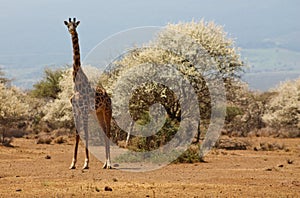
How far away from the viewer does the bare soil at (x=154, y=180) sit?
12.0 meters

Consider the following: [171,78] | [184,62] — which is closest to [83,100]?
[171,78]

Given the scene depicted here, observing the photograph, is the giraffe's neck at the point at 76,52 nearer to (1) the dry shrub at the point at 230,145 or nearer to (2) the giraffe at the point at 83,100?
(2) the giraffe at the point at 83,100

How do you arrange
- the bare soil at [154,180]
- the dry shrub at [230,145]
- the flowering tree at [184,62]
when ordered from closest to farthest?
1. the bare soil at [154,180]
2. the flowering tree at [184,62]
3. the dry shrub at [230,145]

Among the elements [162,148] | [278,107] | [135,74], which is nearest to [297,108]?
[278,107]

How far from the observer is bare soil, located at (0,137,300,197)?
39.5 ft

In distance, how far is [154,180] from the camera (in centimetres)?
1436

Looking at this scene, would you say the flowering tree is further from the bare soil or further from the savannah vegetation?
the bare soil

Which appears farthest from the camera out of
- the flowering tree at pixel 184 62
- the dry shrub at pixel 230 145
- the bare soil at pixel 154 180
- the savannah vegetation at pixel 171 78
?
the dry shrub at pixel 230 145

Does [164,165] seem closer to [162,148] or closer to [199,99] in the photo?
[162,148]

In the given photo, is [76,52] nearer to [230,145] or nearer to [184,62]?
[184,62]

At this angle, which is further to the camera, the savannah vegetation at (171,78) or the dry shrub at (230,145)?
the dry shrub at (230,145)

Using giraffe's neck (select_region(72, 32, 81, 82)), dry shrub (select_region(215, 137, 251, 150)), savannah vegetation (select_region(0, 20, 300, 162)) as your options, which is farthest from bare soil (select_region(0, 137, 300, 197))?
dry shrub (select_region(215, 137, 251, 150))

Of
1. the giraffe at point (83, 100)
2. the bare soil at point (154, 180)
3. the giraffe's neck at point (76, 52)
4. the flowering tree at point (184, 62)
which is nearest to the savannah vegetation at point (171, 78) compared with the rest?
the flowering tree at point (184, 62)

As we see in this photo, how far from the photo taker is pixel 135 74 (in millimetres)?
27062
